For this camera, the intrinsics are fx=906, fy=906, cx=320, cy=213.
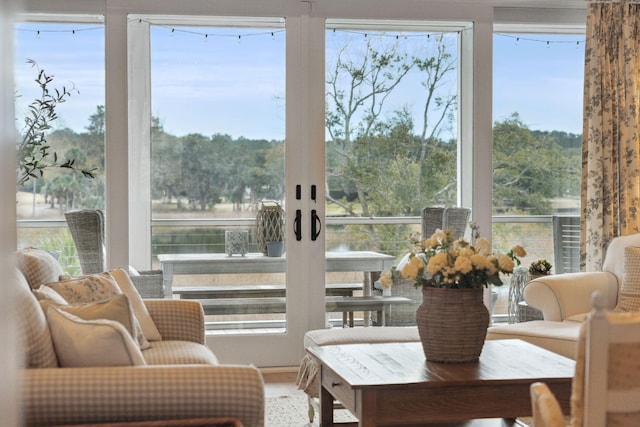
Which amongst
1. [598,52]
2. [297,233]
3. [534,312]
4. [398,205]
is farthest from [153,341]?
[598,52]

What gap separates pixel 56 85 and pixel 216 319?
5.92ft

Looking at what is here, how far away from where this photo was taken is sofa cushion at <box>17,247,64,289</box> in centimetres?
381

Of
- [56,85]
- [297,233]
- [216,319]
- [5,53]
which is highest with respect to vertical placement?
[56,85]

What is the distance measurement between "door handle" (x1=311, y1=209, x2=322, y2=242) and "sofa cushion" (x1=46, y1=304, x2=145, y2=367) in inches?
122

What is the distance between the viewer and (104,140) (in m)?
5.77

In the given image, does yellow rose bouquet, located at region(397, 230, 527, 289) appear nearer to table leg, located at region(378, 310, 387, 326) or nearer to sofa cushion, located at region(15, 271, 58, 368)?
sofa cushion, located at region(15, 271, 58, 368)

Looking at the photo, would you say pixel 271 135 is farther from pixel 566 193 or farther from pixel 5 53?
pixel 5 53

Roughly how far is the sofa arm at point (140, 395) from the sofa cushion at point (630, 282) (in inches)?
128

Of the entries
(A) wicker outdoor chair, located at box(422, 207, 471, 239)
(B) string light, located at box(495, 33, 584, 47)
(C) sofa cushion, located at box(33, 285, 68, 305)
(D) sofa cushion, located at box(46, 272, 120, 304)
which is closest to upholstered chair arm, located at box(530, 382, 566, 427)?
(C) sofa cushion, located at box(33, 285, 68, 305)

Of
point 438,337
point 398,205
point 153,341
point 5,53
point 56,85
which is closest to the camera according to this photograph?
point 5,53

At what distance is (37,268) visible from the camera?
12.7ft

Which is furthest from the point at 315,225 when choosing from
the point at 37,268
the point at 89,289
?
the point at 37,268

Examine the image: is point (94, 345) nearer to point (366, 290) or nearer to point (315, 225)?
point (315, 225)

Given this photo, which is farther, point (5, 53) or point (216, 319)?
point (216, 319)
